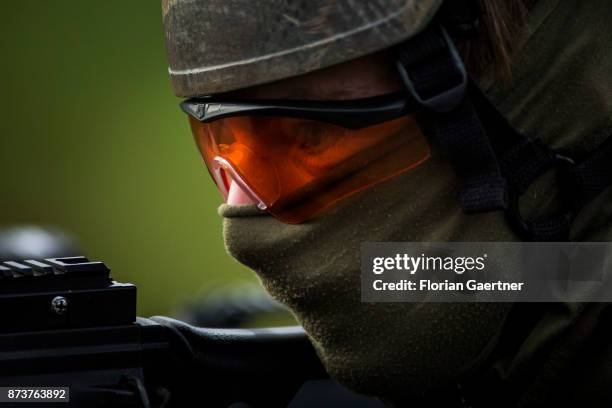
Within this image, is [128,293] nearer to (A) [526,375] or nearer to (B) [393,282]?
(B) [393,282]

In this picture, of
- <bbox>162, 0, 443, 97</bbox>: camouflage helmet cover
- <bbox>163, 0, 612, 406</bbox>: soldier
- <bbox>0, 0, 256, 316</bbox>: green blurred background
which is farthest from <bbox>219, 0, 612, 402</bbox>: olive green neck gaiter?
<bbox>0, 0, 256, 316</bbox>: green blurred background

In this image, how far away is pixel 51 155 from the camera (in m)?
4.07

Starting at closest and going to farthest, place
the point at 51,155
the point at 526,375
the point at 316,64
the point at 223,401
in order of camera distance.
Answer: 1. the point at 316,64
2. the point at 526,375
3. the point at 223,401
4. the point at 51,155

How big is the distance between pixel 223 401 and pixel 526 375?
39cm

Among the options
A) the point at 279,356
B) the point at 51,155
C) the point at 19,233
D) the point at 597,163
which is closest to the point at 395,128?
the point at 597,163

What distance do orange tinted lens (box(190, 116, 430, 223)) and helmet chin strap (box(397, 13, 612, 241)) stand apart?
0.12 ft

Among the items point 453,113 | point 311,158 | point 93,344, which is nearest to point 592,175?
point 453,113

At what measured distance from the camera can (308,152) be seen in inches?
40.4

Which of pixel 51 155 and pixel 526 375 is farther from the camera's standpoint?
pixel 51 155

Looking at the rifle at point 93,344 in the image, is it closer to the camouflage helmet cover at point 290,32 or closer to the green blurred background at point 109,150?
the camouflage helmet cover at point 290,32

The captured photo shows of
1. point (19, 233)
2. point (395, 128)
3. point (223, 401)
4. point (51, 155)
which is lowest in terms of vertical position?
point (51, 155)

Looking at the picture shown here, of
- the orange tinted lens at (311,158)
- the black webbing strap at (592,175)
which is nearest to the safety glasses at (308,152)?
the orange tinted lens at (311,158)

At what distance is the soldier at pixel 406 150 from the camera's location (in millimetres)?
977

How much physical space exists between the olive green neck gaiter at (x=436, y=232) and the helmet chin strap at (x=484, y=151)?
17mm
